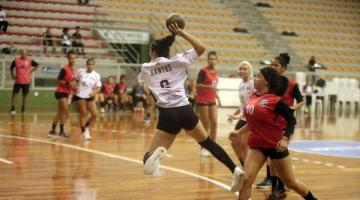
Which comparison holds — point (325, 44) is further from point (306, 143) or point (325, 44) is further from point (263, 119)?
point (263, 119)

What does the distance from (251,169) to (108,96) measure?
16.9 meters

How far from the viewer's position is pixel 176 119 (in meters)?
7.08

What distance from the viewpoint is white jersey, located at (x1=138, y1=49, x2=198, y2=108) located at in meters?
7.09

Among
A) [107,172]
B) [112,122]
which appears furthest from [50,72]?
[107,172]

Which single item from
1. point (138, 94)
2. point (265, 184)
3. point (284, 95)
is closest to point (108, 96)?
point (138, 94)

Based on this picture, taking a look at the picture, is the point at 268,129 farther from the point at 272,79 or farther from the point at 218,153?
the point at 218,153

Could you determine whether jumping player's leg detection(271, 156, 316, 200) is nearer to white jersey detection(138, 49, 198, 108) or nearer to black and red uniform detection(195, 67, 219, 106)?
white jersey detection(138, 49, 198, 108)

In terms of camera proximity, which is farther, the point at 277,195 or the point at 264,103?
the point at 277,195

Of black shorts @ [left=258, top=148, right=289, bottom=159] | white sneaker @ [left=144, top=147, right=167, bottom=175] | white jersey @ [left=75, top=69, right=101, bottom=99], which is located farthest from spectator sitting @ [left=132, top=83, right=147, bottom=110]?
black shorts @ [left=258, top=148, right=289, bottom=159]

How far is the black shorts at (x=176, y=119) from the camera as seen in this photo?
7.09 meters

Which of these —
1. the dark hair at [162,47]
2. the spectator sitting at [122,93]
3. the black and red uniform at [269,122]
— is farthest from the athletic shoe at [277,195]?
the spectator sitting at [122,93]

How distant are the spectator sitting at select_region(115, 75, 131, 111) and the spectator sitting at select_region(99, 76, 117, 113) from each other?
196 millimetres

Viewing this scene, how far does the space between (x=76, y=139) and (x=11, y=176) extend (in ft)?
16.2

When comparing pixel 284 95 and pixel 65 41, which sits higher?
pixel 284 95
